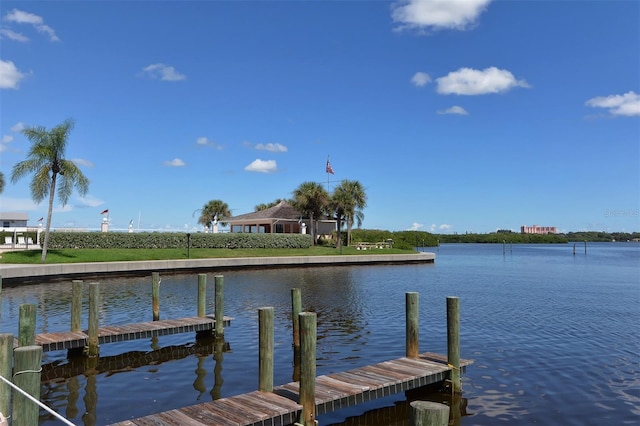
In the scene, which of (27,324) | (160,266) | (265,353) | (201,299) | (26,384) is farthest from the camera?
(160,266)

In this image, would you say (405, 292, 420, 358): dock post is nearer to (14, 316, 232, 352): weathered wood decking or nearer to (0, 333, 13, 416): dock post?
(14, 316, 232, 352): weathered wood decking

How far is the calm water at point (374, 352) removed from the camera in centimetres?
894

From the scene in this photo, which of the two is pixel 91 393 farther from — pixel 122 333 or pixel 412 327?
pixel 412 327

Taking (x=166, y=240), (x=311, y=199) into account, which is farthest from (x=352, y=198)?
(x=166, y=240)

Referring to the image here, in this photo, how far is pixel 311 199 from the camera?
2200 inches

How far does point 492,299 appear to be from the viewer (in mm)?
23312

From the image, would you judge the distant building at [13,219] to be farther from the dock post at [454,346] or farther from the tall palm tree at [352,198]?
the dock post at [454,346]

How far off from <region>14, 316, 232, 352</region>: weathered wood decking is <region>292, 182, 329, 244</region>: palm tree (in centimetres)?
4174

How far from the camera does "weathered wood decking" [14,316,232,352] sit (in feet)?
37.2

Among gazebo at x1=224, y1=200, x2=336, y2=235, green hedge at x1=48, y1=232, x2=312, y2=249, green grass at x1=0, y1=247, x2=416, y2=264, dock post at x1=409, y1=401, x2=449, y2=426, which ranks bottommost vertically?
dock post at x1=409, y1=401, x2=449, y2=426

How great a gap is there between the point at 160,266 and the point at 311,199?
26243mm

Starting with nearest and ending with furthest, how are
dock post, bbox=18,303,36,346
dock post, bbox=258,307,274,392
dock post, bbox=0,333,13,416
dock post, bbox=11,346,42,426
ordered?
dock post, bbox=11,346,42,426
dock post, bbox=0,333,13,416
dock post, bbox=258,307,274,392
dock post, bbox=18,303,36,346

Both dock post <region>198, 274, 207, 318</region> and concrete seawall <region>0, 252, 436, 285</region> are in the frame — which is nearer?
dock post <region>198, 274, 207, 318</region>

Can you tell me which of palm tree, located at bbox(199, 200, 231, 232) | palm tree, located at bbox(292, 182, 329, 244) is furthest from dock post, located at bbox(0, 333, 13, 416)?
palm tree, located at bbox(199, 200, 231, 232)
